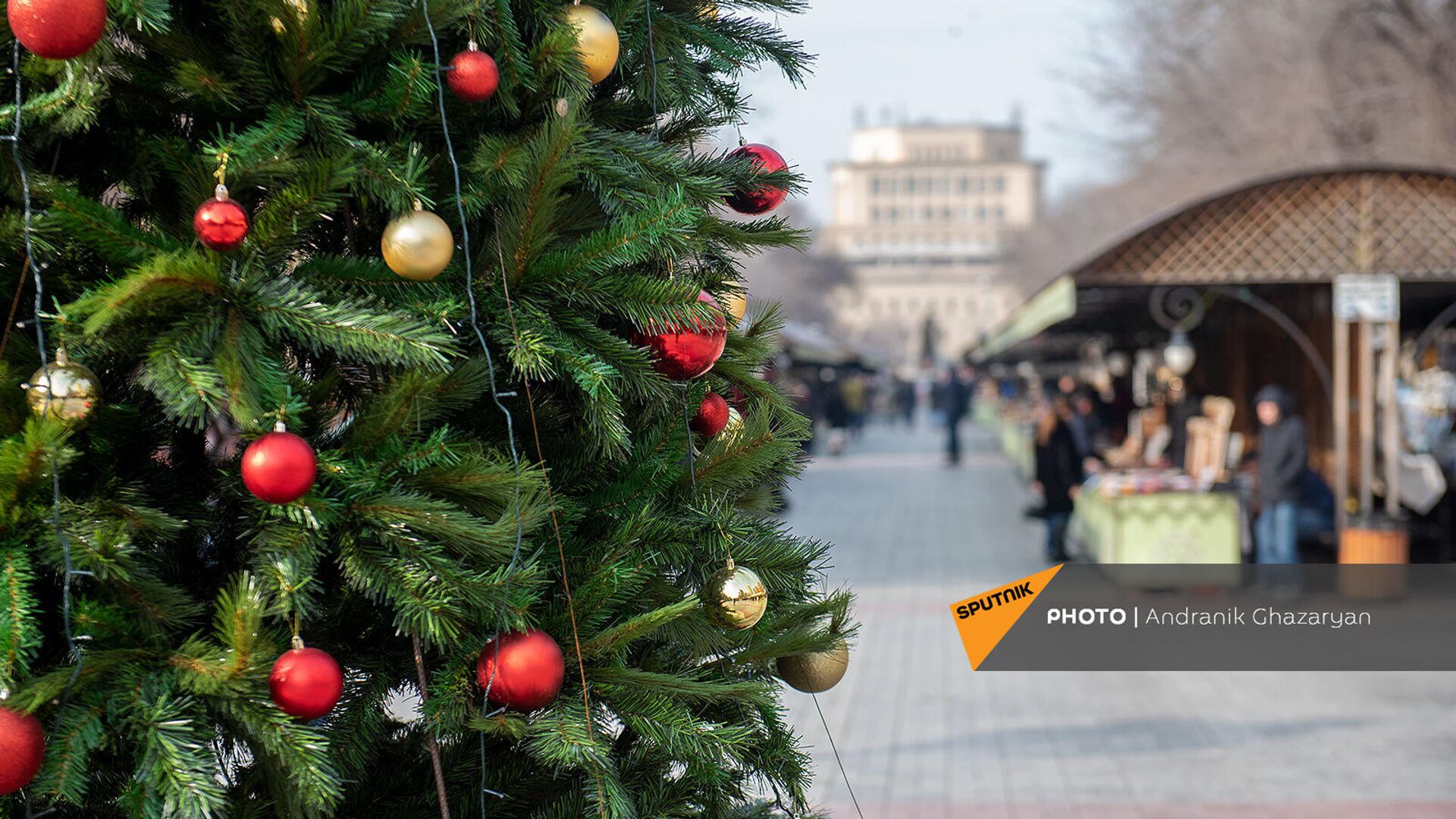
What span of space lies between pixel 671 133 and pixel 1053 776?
4575 millimetres

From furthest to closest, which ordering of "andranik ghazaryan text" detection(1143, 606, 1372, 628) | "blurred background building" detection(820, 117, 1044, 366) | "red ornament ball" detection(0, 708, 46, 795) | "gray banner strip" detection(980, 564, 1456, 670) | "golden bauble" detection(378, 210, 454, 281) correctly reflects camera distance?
1. "blurred background building" detection(820, 117, 1044, 366)
2. "andranik ghazaryan text" detection(1143, 606, 1372, 628)
3. "gray banner strip" detection(980, 564, 1456, 670)
4. "golden bauble" detection(378, 210, 454, 281)
5. "red ornament ball" detection(0, 708, 46, 795)

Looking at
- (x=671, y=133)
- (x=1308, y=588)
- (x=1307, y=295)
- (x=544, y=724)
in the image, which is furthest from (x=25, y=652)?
(x=1307, y=295)

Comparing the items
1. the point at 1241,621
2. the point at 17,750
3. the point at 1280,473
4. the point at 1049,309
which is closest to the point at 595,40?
the point at 17,750

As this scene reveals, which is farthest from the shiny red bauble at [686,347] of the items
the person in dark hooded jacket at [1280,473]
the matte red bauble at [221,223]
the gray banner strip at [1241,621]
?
the person in dark hooded jacket at [1280,473]

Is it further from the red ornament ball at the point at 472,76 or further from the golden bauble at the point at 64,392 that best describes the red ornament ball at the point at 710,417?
the golden bauble at the point at 64,392

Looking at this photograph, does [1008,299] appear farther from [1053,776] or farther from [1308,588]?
[1053,776]

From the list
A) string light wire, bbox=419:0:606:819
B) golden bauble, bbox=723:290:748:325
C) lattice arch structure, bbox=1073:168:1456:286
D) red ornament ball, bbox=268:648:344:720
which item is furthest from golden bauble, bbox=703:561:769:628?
lattice arch structure, bbox=1073:168:1456:286

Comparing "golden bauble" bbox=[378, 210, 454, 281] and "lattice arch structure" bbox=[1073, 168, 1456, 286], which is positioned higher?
"golden bauble" bbox=[378, 210, 454, 281]

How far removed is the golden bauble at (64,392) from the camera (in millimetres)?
1522

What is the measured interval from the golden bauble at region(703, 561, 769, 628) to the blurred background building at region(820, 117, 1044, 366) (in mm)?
111385

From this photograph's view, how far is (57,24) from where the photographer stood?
1.47 meters

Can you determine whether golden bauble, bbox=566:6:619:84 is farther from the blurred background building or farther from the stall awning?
the blurred background building

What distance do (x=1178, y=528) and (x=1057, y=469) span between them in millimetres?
2113

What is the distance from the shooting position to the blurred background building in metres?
128
